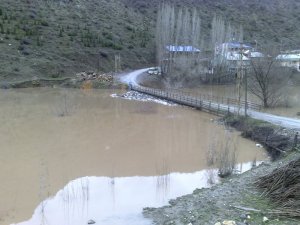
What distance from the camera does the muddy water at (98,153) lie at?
15.9 meters

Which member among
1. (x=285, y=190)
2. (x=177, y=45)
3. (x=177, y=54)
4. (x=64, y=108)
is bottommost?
(x=64, y=108)

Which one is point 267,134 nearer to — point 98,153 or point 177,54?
point 98,153

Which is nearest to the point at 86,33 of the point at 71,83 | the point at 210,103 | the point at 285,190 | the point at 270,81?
the point at 71,83

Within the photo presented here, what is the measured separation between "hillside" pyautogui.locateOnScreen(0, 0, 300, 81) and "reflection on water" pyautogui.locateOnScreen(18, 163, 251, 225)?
3895 centimetres

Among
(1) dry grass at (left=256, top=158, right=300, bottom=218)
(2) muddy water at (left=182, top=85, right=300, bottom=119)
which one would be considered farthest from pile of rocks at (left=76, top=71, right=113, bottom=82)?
(1) dry grass at (left=256, top=158, right=300, bottom=218)

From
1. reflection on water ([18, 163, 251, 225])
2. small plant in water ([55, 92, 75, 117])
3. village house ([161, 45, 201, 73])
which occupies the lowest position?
reflection on water ([18, 163, 251, 225])

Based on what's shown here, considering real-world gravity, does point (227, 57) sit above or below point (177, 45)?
below

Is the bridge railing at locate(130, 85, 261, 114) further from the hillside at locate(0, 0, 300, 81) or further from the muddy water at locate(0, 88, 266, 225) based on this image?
the hillside at locate(0, 0, 300, 81)

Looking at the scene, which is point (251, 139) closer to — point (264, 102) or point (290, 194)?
point (264, 102)

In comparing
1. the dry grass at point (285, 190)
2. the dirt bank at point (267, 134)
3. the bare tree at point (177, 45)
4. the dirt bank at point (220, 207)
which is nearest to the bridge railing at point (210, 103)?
the dirt bank at point (267, 134)

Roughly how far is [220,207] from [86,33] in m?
56.6

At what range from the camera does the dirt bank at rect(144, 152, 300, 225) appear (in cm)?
1232

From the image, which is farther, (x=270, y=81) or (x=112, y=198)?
(x=270, y=81)

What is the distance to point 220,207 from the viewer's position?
13500mm
